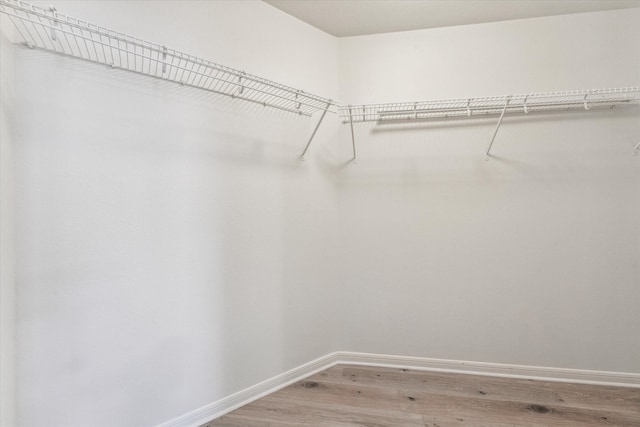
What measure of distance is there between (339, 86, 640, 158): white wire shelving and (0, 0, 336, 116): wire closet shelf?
Result: 61 cm

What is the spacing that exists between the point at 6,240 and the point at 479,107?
2324 mm

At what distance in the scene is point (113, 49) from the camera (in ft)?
4.02

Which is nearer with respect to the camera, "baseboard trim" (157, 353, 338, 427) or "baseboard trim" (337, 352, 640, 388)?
"baseboard trim" (157, 353, 338, 427)

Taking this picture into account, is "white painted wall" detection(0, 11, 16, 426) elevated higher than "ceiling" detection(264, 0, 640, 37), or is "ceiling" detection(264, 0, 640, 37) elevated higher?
"ceiling" detection(264, 0, 640, 37)

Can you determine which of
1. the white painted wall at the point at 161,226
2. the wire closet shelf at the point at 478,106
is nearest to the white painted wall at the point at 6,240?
the white painted wall at the point at 161,226

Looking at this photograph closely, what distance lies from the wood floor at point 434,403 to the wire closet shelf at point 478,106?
1.64 metres

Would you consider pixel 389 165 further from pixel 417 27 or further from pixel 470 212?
pixel 417 27

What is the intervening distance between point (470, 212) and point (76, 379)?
219cm

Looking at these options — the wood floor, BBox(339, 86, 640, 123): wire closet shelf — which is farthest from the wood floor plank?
BBox(339, 86, 640, 123): wire closet shelf

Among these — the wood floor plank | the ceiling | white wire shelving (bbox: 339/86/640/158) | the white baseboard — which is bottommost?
the wood floor plank

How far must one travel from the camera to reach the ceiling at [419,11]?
5.73ft

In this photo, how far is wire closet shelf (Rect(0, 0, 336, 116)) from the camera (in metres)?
0.98

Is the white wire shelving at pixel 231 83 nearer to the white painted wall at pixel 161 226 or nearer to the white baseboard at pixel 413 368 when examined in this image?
the white painted wall at pixel 161 226

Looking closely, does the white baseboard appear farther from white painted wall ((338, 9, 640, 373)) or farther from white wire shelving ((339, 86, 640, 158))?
white wire shelving ((339, 86, 640, 158))
